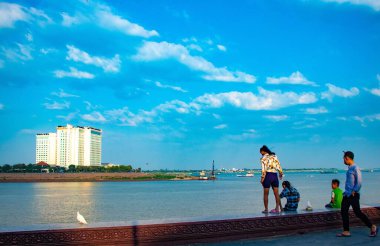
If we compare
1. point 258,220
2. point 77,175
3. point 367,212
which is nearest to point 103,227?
point 258,220

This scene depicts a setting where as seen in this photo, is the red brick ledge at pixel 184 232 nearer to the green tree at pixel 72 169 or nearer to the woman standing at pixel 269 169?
the woman standing at pixel 269 169

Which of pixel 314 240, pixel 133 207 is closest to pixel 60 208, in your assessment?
pixel 133 207

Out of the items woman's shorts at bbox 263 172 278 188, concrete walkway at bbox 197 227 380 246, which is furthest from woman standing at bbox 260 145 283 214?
concrete walkway at bbox 197 227 380 246

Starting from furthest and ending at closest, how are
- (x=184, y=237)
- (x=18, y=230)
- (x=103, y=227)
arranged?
1. (x=184, y=237)
2. (x=103, y=227)
3. (x=18, y=230)

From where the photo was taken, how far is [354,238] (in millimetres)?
8688

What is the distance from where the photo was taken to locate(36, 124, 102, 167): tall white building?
18938 cm

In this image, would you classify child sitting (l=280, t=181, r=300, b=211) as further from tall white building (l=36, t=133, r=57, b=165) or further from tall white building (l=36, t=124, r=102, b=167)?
tall white building (l=36, t=133, r=57, b=165)

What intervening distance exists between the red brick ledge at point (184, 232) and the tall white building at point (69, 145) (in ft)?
603

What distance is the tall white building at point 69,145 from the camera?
621ft

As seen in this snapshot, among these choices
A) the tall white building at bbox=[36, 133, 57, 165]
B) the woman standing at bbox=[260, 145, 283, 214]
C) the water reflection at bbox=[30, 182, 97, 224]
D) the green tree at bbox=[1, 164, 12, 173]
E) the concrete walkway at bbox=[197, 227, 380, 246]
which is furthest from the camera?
the tall white building at bbox=[36, 133, 57, 165]

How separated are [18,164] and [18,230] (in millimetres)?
178952

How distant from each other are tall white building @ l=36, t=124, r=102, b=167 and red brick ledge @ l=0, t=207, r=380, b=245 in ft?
603

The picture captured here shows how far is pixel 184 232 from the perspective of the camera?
26.5ft

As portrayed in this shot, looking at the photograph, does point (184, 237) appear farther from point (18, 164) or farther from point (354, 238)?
point (18, 164)
